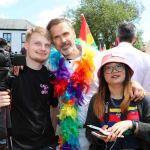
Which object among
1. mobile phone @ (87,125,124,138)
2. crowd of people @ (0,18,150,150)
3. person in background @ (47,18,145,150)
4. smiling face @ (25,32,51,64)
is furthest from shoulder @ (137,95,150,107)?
smiling face @ (25,32,51,64)

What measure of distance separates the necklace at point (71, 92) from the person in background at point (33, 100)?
0.41ft

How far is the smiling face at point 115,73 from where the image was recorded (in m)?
3.04

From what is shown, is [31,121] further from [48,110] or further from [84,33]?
[84,33]

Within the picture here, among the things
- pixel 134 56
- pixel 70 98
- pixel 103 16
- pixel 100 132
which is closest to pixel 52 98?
pixel 70 98

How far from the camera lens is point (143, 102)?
9.71 feet

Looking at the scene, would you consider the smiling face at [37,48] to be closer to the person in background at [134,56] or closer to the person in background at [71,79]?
the person in background at [71,79]

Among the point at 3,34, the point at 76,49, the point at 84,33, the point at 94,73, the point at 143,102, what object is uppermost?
the point at 3,34

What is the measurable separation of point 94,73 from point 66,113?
1.56 ft

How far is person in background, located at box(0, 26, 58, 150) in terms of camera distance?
129 inches

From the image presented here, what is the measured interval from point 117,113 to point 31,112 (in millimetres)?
756

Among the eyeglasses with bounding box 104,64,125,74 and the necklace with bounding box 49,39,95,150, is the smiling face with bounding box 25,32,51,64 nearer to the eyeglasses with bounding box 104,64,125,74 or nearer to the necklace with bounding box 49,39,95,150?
the necklace with bounding box 49,39,95,150

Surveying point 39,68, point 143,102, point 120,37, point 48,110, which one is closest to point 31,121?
point 48,110

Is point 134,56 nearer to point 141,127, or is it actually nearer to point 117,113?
point 117,113

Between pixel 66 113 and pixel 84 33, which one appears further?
pixel 84 33
